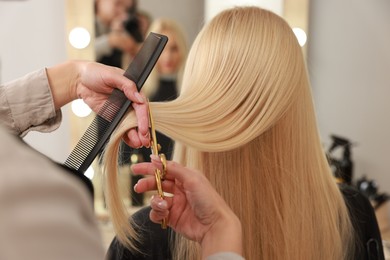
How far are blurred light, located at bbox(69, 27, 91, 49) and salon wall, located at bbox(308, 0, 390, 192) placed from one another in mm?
790

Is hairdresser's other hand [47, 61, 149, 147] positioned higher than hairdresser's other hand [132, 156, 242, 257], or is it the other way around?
hairdresser's other hand [47, 61, 149, 147]

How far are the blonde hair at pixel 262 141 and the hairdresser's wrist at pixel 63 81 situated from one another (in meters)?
0.18

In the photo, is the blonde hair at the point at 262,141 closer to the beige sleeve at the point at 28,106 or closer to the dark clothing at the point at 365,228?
the dark clothing at the point at 365,228

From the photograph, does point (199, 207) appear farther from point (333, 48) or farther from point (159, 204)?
point (333, 48)

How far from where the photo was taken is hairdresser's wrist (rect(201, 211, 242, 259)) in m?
0.62

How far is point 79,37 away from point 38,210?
1.60 metres

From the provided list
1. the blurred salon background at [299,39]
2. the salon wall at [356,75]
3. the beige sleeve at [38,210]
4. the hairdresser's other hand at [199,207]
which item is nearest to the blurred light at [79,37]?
the blurred salon background at [299,39]

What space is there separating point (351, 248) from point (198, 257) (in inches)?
11.5

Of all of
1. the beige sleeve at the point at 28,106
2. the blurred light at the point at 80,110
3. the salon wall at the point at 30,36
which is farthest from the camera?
the blurred light at the point at 80,110

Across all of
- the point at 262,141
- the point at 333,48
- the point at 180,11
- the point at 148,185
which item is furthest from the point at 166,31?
the point at 148,185

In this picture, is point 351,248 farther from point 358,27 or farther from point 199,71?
point 358,27

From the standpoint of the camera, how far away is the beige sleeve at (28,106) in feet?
2.73

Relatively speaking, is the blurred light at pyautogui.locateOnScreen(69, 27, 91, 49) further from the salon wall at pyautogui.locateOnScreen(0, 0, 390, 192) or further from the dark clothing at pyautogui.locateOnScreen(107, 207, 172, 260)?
the dark clothing at pyautogui.locateOnScreen(107, 207, 172, 260)

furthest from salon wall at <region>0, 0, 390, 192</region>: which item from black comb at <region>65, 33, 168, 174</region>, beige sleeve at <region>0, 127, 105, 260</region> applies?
beige sleeve at <region>0, 127, 105, 260</region>
